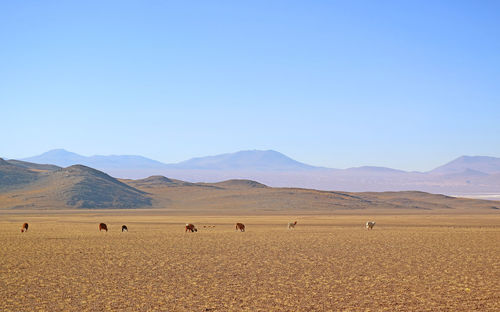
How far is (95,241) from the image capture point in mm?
28062

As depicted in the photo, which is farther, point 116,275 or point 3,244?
point 3,244

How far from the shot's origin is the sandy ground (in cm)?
1279

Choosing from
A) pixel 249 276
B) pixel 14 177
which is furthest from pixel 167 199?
pixel 249 276

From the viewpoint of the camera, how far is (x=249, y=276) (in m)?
16.5

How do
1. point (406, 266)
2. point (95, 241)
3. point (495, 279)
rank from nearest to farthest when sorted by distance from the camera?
point (495, 279) < point (406, 266) < point (95, 241)

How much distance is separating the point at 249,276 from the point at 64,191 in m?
82.8

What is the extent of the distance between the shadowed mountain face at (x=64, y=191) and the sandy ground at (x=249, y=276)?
2494 inches

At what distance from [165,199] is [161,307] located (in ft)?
288

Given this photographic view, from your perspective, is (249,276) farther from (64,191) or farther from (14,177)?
(14,177)

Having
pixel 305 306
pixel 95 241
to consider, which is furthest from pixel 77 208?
pixel 305 306

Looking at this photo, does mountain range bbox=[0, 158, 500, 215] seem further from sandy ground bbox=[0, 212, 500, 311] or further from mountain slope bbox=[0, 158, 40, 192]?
sandy ground bbox=[0, 212, 500, 311]

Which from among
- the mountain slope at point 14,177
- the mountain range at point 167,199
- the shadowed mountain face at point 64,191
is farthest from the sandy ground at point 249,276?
the mountain slope at point 14,177

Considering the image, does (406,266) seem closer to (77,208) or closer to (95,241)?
(95,241)

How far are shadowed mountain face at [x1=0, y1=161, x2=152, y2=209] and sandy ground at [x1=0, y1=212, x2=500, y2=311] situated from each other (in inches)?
2494
